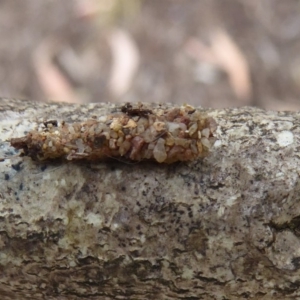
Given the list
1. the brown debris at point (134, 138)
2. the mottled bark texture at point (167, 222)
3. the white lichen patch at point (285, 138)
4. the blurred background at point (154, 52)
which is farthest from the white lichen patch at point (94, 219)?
the blurred background at point (154, 52)

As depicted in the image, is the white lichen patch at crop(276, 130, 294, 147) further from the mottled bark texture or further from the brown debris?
the brown debris

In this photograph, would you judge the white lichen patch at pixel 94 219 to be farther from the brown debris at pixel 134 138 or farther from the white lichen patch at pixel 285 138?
the white lichen patch at pixel 285 138

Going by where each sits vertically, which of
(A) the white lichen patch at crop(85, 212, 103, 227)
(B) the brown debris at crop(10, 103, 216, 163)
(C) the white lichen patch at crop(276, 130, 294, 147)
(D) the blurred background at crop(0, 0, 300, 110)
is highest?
(D) the blurred background at crop(0, 0, 300, 110)

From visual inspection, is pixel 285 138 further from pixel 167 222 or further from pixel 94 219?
pixel 94 219

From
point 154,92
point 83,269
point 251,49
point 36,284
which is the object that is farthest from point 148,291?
point 251,49

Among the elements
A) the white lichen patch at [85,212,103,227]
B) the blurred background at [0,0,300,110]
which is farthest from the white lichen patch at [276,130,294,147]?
the blurred background at [0,0,300,110]

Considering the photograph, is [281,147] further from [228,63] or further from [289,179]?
[228,63]

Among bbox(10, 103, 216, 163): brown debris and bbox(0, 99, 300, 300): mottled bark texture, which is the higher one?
bbox(10, 103, 216, 163): brown debris
